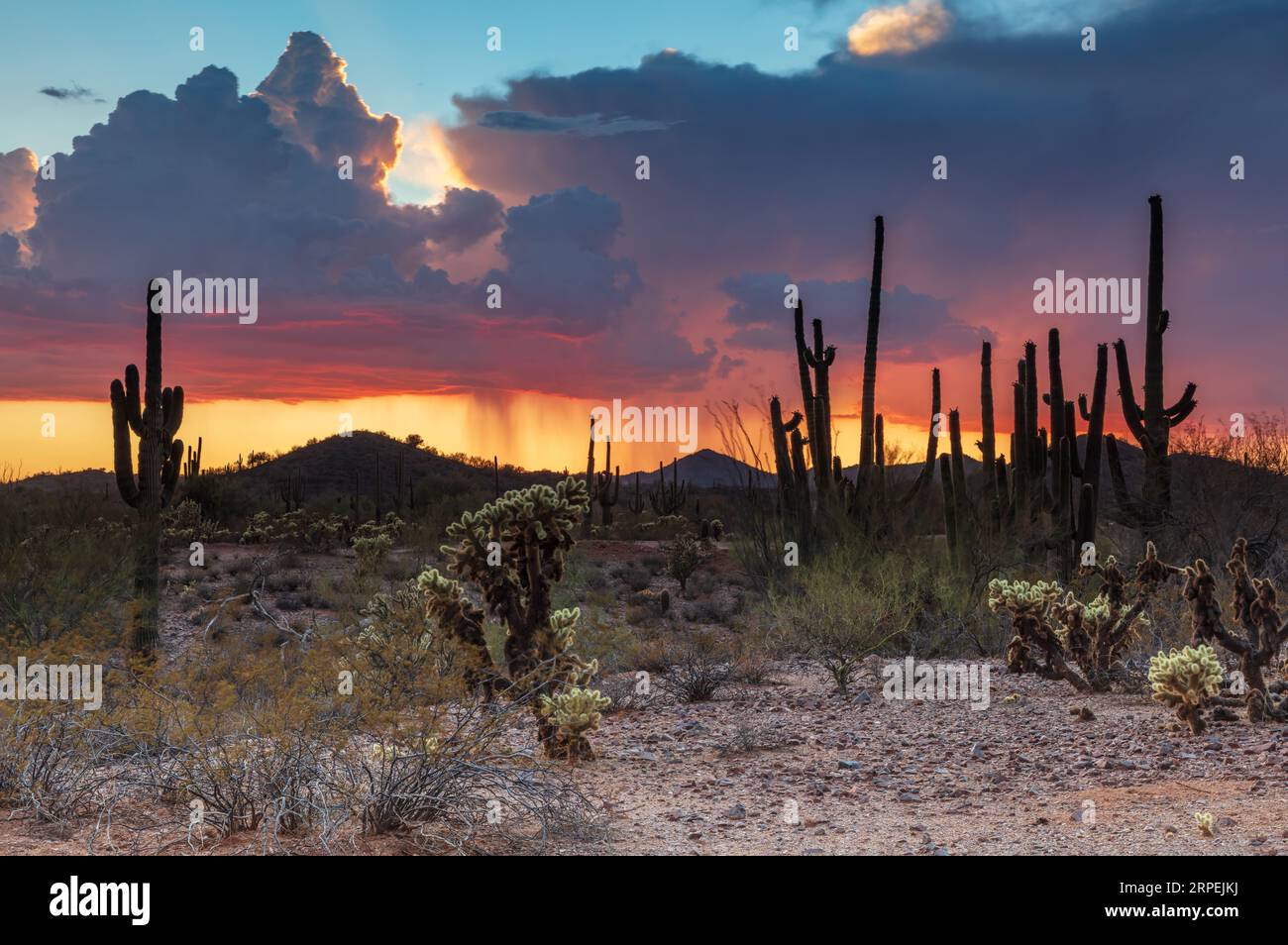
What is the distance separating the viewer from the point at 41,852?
5.77 metres

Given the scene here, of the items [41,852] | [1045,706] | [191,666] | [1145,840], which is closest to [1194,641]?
[1045,706]

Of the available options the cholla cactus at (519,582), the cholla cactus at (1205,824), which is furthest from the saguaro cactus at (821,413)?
the cholla cactus at (1205,824)

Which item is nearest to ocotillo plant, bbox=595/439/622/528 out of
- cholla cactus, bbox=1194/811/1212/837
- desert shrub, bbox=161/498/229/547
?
desert shrub, bbox=161/498/229/547

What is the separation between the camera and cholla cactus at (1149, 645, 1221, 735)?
27.1 ft

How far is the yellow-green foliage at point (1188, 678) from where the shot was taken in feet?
27.1

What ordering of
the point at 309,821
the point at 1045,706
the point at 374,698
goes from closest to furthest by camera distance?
the point at 309,821 → the point at 374,698 → the point at 1045,706

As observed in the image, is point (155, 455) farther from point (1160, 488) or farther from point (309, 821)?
point (1160, 488)

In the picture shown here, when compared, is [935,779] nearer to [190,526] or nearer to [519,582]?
[519,582]

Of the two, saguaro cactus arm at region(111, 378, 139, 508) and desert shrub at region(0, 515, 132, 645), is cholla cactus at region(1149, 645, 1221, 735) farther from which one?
saguaro cactus arm at region(111, 378, 139, 508)

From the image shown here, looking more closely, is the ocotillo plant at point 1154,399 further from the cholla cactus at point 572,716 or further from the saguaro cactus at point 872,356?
the cholla cactus at point 572,716

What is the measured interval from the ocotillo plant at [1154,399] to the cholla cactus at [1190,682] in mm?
12810

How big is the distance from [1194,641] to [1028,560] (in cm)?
604

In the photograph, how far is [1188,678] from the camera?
8.30 metres

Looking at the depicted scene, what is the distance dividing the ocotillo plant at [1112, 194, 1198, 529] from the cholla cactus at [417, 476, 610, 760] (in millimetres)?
15081
